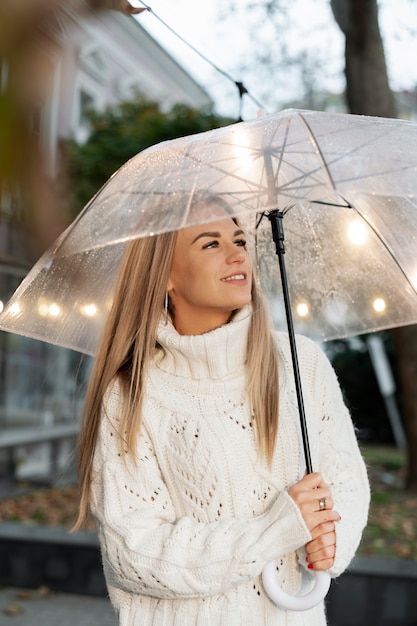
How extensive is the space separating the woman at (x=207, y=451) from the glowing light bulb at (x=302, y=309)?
47 cm

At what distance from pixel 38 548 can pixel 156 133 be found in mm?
6013

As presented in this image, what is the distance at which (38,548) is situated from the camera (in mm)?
6039

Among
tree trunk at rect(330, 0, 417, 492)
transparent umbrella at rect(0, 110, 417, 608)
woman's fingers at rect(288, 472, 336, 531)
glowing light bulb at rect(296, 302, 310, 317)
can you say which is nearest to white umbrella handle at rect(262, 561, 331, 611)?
transparent umbrella at rect(0, 110, 417, 608)

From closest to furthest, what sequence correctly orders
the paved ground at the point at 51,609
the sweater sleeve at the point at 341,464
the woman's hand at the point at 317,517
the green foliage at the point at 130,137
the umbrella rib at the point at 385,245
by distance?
the woman's hand at the point at 317,517 → the sweater sleeve at the point at 341,464 → the umbrella rib at the point at 385,245 → the paved ground at the point at 51,609 → the green foliage at the point at 130,137

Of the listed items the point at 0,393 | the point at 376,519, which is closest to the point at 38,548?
the point at 376,519

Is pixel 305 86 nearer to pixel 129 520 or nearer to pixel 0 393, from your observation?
pixel 0 393

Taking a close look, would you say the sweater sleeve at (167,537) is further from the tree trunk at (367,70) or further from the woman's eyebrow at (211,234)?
the tree trunk at (367,70)

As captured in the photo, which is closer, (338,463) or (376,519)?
(338,463)

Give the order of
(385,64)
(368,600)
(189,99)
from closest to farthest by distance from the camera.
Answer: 1. (368,600)
2. (385,64)
3. (189,99)

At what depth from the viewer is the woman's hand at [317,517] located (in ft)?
7.00

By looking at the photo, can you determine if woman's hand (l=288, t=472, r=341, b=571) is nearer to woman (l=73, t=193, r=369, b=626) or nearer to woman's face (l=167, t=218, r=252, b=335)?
woman (l=73, t=193, r=369, b=626)

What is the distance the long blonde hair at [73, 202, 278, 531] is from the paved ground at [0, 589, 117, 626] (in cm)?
327

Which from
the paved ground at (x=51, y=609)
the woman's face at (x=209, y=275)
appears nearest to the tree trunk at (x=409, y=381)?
the paved ground at (x=51, y=609)

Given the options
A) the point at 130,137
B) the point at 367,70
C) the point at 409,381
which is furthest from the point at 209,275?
the point at 130,137
